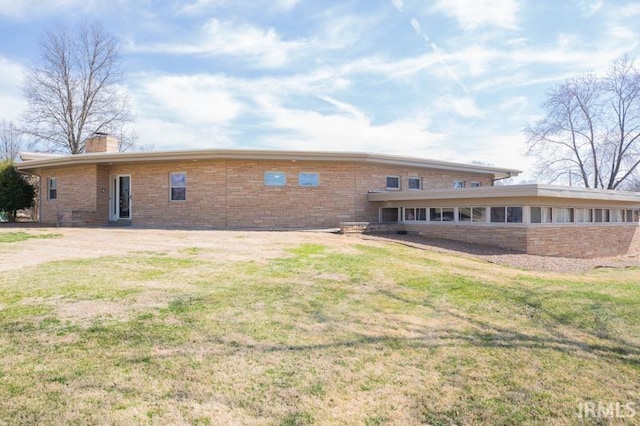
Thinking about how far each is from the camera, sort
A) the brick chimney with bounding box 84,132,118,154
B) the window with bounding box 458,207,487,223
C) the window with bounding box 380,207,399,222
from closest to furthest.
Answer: the window with bounding box 458,207,487,223
the window with bounding box 380,207,399,222
the brick chimney with bounding box 84,132,118,154

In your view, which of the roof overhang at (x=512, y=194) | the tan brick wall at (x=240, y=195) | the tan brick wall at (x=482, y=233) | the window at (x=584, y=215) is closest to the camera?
the roof overhang at (x=512, y=194)

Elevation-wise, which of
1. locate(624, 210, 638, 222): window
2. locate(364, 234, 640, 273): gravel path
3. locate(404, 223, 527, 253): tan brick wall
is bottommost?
locate(364, 234, 640, 273): gravel path

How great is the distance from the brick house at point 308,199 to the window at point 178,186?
4 cm

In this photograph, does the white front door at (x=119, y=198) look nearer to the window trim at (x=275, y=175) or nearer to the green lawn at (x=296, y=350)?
the window trim at (x=275, y=175)

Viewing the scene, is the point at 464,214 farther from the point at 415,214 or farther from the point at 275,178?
the point at 275,178

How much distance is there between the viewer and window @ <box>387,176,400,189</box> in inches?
672

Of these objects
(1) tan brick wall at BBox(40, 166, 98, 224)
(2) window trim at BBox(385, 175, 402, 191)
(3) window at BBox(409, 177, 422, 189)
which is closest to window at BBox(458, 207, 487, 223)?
(2) window trim at BBox(385, 175, 402, 191)

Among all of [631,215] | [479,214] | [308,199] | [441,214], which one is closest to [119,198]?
[308,199]

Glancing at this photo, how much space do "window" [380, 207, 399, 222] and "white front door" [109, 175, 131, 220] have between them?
→ 10686mm

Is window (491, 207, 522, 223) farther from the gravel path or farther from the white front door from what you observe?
the white front door

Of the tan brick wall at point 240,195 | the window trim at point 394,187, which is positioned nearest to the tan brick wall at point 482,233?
the window trim at point 394,187

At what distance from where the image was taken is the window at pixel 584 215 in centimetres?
1444

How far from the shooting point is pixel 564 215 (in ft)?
45.2

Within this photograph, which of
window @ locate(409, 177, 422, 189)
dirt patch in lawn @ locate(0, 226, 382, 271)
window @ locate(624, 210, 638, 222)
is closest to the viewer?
dirt patch in lawn @ locate(0, 226, 382, 271)
